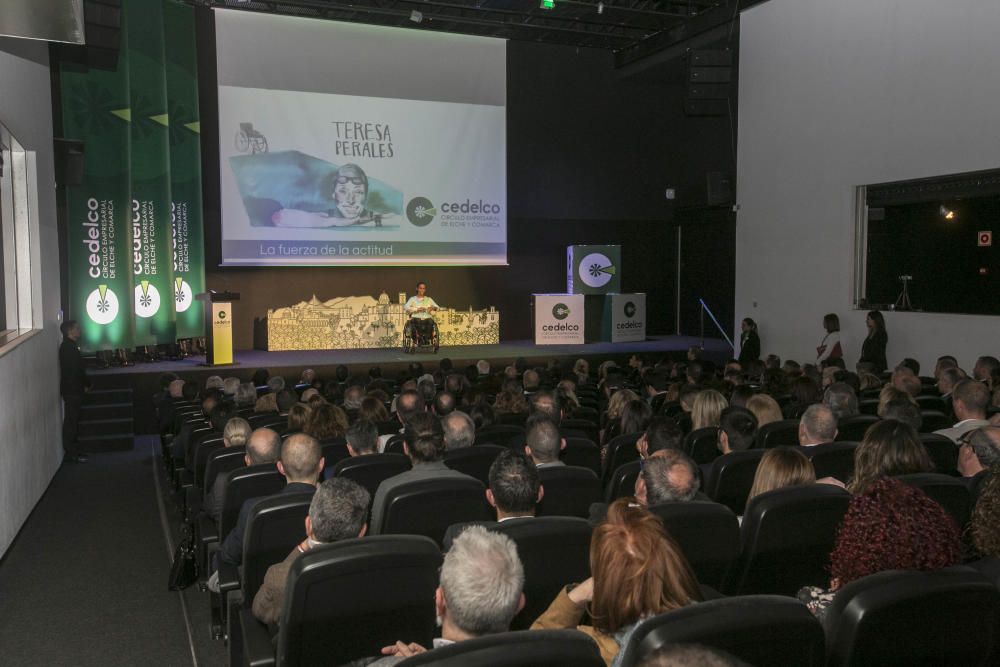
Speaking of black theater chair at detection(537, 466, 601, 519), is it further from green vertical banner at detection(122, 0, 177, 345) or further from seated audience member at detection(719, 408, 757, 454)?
green vertical banner at detection(122, 0, 177, 345)

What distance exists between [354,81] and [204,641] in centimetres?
1078

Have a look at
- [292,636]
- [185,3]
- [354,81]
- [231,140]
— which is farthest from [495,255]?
[292,636]

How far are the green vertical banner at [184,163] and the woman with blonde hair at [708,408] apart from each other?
885 cm

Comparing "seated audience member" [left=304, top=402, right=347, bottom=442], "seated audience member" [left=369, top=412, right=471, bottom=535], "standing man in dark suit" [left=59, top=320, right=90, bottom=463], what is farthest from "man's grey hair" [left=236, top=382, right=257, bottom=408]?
"seated audience member" [left=369, top=412, right=471, bottom=535]

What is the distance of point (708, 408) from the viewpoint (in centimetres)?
475

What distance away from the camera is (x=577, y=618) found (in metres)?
1.96

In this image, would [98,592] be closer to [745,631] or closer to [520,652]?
[520,652]

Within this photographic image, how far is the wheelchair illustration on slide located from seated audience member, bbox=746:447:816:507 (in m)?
11.0

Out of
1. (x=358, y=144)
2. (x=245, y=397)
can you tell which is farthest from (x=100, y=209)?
(x=245, y=397)

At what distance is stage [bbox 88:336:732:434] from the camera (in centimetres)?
978

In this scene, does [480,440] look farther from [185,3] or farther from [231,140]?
[185,3]

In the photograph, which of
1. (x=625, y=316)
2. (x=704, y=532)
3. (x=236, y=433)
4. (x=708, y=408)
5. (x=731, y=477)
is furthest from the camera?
(x=625, y=316)

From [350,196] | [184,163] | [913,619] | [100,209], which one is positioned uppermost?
[184,163]

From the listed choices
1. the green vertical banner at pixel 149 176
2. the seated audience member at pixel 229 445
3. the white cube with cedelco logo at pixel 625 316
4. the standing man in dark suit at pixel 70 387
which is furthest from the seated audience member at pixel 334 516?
the white cube with cedelco logo at pixel 625 316
